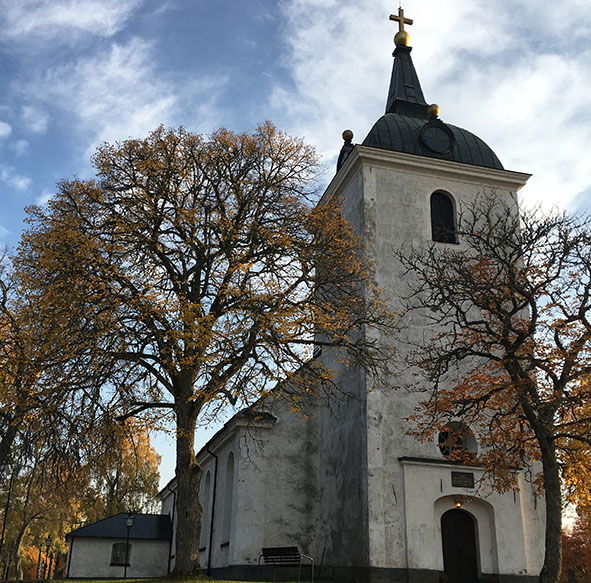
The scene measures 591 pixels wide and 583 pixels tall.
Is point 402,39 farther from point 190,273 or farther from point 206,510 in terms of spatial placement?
point 206,510

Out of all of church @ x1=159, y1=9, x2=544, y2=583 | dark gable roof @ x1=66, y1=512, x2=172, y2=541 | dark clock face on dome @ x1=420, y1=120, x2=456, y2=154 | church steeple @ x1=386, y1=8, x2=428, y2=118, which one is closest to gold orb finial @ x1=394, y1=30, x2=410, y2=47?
church steeple @ x1=386, y1=8, x2=428, y2=118

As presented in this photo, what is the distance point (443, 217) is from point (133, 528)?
20926 millimetres

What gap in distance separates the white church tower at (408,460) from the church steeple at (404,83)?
2133 mm

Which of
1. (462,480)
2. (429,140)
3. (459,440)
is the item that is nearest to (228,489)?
(459,440)

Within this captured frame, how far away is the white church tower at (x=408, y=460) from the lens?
17.4 metres

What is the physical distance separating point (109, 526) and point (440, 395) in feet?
63.7

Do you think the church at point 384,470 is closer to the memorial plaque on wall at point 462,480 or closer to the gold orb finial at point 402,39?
the memorial plaque on wall at point 462,480

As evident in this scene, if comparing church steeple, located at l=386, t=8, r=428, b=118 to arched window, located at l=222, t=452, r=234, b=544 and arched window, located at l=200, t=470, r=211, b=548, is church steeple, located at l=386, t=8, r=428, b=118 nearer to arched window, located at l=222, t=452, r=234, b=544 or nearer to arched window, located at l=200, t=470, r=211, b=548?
arched window, located at l=222, t=452, r=234, b=544

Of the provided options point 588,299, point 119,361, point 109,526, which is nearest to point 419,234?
point 588,299

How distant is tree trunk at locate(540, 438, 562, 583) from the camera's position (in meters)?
13.3

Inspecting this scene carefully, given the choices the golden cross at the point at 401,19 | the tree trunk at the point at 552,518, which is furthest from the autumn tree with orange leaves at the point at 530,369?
the golden cross at the point at 401,19

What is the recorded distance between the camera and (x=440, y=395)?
1867 centimetres

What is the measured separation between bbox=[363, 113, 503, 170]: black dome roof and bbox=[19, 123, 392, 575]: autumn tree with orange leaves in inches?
180

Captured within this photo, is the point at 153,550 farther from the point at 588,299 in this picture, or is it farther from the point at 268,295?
the point at 588,299
